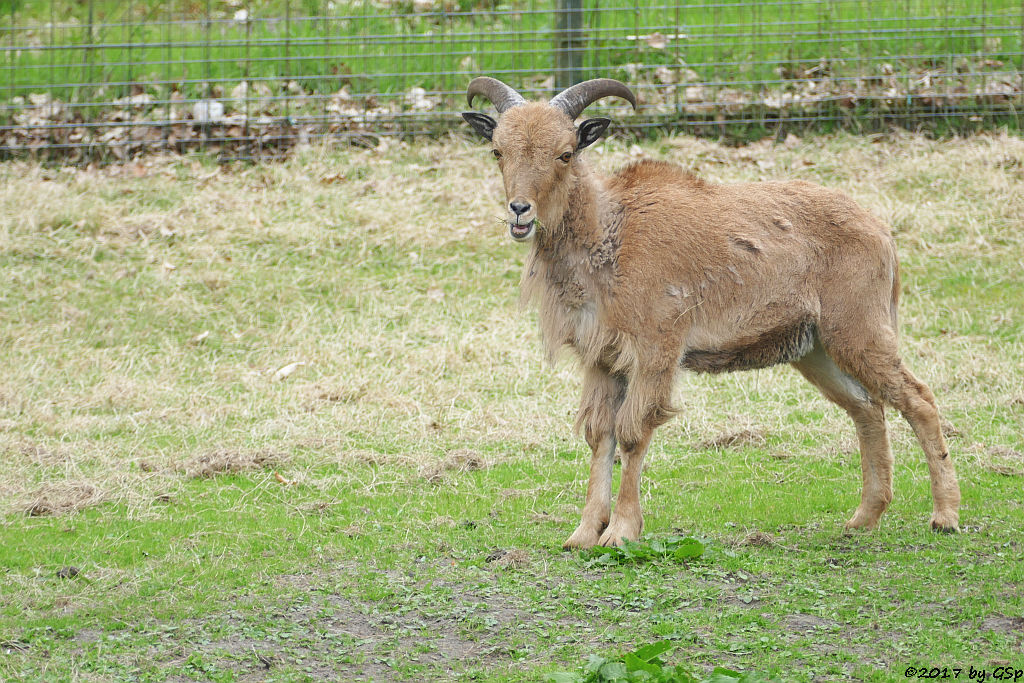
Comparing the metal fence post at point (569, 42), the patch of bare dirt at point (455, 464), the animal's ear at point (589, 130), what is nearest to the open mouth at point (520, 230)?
the animal's ear at point (589, 130)

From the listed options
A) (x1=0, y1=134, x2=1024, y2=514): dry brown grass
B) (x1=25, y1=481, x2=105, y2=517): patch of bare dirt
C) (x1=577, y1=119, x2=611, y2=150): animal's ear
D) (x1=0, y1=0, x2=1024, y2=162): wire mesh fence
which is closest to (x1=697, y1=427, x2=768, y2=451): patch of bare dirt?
(x1=0, y1=134, x2=1024, y2=514): dry brown grass

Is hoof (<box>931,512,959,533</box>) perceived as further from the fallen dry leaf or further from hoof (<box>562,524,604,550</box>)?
the fallen dry leaf

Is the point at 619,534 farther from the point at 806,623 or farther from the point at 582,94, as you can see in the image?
the point at 582,94

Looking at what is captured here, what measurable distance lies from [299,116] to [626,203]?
29.9 ft

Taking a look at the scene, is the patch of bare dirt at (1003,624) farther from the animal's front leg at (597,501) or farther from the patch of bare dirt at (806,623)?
the animal's front leg at (597,501)

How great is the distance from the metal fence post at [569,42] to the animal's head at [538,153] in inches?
301

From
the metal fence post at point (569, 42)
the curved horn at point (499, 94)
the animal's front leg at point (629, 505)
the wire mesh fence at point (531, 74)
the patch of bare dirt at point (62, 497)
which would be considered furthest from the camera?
the wire mesh fence at point (531, 74)

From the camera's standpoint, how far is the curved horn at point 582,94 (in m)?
7.23

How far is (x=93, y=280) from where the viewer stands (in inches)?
488

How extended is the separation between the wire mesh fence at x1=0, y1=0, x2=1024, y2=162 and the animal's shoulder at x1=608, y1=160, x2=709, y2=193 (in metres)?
7.41

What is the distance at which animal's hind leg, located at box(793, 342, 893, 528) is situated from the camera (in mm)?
7262

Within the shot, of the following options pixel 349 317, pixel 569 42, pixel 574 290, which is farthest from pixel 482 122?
Answer: pixel 569 42

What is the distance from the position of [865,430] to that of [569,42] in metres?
8.82

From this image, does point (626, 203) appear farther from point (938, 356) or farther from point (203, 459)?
point (938, 356)
